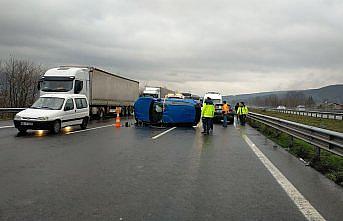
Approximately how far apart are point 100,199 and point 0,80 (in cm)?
3360

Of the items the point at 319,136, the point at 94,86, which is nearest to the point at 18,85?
the point at 94,86

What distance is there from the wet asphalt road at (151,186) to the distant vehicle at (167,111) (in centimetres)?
1058

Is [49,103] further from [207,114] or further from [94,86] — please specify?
[94,86]

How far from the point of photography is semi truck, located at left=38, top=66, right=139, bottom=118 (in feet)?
76.1

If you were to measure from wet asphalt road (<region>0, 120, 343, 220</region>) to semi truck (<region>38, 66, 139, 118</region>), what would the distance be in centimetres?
1284

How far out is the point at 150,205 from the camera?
17.2 feet

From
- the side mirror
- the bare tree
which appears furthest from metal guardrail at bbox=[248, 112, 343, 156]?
the bare tree

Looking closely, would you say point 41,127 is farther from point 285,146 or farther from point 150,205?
point 150,205

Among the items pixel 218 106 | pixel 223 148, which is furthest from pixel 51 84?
pixel 223 148

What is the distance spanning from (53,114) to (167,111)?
25.1 feet

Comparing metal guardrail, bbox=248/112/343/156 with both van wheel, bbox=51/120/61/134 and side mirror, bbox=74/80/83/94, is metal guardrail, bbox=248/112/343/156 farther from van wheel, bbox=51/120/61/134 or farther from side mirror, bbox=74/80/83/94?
side mirror, bbox=74/80/83/94

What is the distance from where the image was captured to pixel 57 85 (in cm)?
2320

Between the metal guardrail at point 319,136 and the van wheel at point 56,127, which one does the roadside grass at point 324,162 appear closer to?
the metal guardrail at point 319,136

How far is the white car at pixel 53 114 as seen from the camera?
14.7 m
